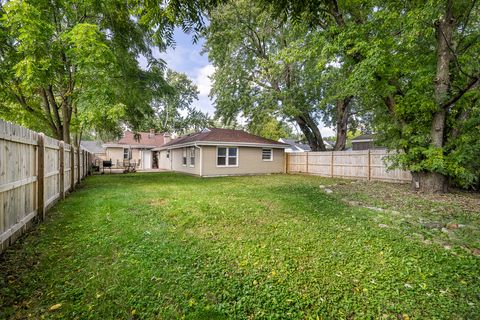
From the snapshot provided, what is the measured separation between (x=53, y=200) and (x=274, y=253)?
18.0 ft

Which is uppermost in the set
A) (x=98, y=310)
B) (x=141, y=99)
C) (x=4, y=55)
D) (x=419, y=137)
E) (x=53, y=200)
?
(x=4, y=55)

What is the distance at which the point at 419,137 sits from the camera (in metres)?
7.51

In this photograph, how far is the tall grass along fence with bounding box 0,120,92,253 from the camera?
3080 mm

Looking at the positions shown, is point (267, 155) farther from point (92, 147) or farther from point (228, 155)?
point (92, 147)

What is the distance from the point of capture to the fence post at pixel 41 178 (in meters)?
4.40

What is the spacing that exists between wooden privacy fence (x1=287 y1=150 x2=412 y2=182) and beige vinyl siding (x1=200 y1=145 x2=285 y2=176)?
1.04 metres

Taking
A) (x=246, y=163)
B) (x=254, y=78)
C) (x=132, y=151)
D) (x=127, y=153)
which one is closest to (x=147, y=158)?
(x=132, y=151)

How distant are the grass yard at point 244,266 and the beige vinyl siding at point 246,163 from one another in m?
8.87

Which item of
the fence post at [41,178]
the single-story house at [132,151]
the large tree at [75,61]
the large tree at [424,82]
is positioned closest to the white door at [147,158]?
the single-story house at [132,151]

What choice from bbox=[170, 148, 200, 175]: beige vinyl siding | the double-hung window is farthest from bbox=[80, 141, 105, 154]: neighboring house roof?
the double-hung window

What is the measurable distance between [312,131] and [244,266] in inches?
643

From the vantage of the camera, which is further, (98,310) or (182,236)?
(182,236)

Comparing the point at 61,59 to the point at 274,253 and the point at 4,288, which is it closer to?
the point at 4,288

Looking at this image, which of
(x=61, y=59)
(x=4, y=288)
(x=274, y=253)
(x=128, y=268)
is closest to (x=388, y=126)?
(x=274, y=253)
